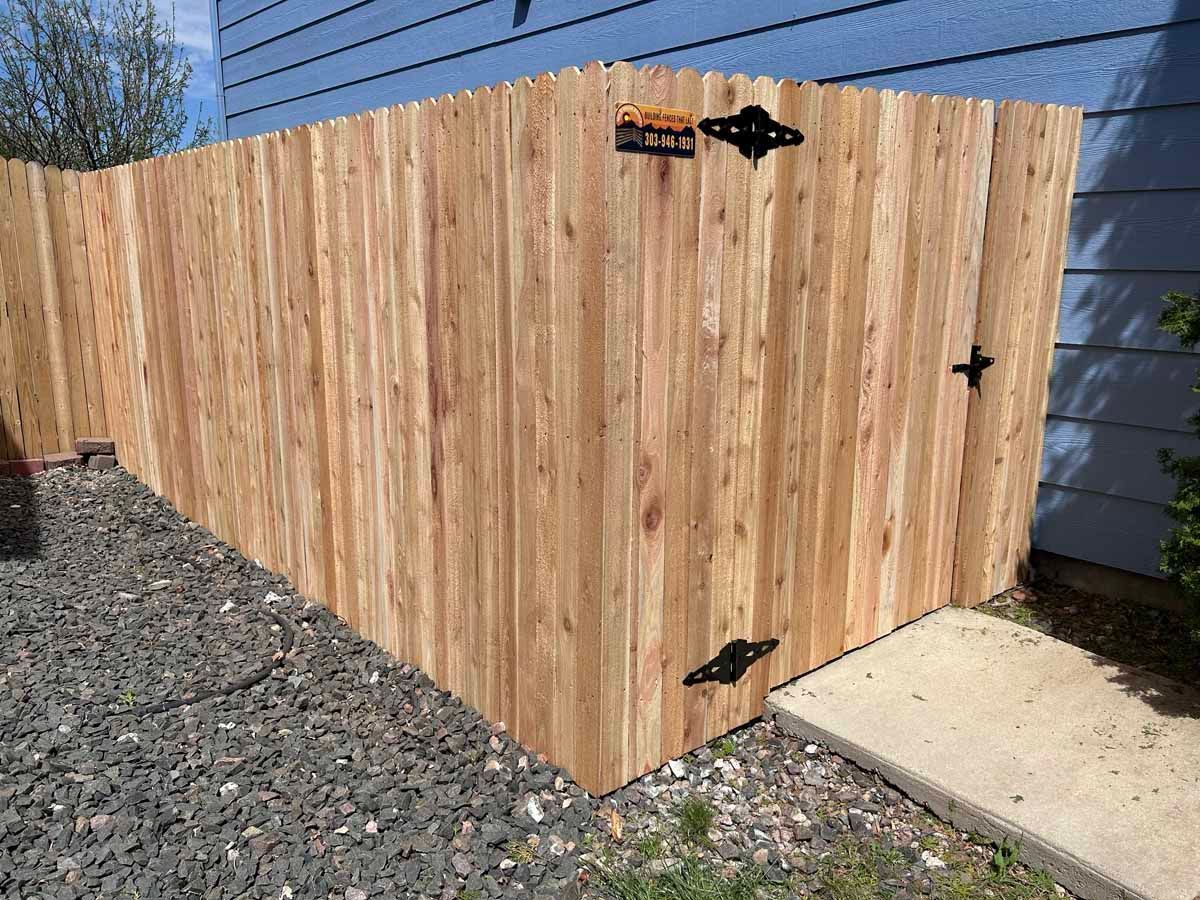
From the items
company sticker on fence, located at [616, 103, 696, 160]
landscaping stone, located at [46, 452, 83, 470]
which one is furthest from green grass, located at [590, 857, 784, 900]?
landscaping stone, located at [46, 452, 83, 470]

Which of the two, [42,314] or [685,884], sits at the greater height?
[42,314]

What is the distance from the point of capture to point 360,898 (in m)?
2.39

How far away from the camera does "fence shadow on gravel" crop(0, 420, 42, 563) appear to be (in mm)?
5051

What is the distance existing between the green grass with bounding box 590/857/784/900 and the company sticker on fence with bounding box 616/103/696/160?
193 centimetres

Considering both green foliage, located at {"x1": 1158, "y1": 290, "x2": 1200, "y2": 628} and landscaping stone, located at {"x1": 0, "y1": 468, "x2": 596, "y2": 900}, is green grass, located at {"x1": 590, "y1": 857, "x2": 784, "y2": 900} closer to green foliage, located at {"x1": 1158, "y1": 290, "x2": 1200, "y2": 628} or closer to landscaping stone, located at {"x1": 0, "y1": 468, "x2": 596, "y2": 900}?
landscaping stone, located at {"x1": 0, "y1": 468, "x2": 596, "y2": 900}

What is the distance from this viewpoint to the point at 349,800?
280 cm

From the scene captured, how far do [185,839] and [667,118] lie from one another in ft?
8.01

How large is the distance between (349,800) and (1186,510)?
291cm

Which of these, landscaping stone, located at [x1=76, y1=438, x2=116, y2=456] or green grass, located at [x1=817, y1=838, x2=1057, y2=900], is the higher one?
landscaping stone, located at [x1=76, y1=438, x2=116, y2=456]

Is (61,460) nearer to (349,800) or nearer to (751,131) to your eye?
(349,800)

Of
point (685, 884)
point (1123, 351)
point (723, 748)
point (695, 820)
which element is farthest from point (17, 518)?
point (1123, 351)

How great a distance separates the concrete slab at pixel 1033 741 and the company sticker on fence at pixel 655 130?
1898 millimetres

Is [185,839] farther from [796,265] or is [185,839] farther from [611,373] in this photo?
[796,265]

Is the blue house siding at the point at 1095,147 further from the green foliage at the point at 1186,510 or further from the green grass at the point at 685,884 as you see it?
the green grass at the point at 685,884
